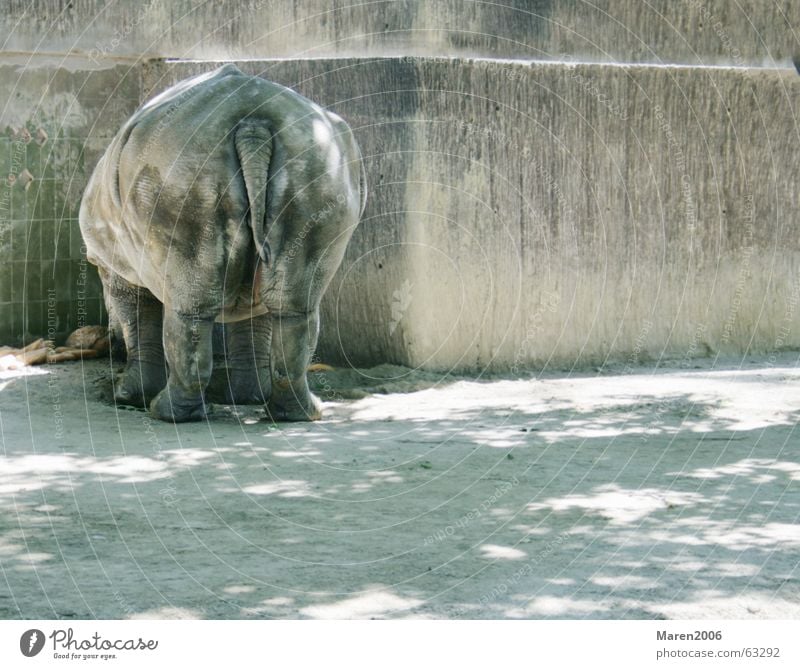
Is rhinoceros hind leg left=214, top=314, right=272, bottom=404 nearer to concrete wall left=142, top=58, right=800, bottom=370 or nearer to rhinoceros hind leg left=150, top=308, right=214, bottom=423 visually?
rhinoceros hind leg left=150, top=308, right=214, bottom=423

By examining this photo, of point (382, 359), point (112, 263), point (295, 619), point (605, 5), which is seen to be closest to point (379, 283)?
point (382, 359)

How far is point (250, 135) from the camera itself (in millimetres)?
7465

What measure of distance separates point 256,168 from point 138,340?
191 cm

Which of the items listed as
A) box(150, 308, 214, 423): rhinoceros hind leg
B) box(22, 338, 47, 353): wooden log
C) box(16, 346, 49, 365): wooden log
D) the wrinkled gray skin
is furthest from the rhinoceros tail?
box(22, 338, 47, 353): wooden log

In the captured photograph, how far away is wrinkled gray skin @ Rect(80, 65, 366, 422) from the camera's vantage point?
7.45 m

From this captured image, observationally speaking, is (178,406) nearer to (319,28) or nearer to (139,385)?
(139,385)

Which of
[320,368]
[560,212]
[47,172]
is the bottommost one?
[320,368]

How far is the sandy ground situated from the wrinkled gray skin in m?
0.41

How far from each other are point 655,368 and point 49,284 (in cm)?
448

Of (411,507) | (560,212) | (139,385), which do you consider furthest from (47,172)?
(411,507)

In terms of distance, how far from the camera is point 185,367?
7891 millimetres

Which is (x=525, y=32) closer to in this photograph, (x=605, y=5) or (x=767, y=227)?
(x=605, y=5)

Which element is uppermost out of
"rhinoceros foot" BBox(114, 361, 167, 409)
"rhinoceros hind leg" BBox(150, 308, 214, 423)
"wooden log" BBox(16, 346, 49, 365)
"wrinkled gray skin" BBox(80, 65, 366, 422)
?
"wrinkled gray skin" BBox(80, 65, 366, 422)

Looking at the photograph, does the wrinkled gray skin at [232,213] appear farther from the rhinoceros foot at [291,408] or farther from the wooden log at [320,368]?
the wooden log at [320,368]
